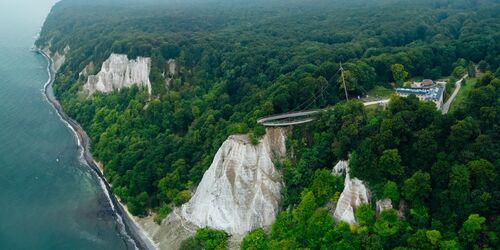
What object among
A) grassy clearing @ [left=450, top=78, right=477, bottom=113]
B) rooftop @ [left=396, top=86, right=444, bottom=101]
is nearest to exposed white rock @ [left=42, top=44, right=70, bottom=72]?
rooftop @ [left=396, top=86, right=444, bottom=101]

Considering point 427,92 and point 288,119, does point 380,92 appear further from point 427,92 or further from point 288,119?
point 288,119

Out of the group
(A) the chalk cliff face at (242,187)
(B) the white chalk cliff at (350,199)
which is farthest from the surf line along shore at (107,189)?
(B) the white chalk cliff at (350,199)

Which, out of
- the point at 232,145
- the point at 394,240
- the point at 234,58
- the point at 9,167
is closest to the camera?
the point at 394,240

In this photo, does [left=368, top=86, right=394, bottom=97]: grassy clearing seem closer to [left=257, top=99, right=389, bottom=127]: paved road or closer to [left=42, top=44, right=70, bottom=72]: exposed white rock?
[left=257, top=99, right=389, bottom=127]: paved road

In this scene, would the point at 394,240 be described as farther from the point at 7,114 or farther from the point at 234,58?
the point at 7,114

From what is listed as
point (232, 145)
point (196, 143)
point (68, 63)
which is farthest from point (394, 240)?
point (68, 63)

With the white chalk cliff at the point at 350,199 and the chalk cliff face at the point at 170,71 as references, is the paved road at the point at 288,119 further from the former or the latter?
the chalk cliff face at the point at 170,71
